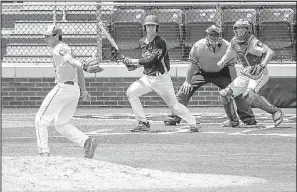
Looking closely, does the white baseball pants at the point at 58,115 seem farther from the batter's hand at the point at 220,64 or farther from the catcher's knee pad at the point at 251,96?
the catcher's knee pad at the point at 251,96

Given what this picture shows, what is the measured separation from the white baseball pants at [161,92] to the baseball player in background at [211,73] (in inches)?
55.0

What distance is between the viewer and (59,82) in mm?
11281

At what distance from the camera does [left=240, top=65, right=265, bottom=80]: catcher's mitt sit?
15032 millimetres

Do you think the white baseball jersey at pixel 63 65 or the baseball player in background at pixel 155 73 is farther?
the baseball player in background at pixel 155 73

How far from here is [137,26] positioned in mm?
20594

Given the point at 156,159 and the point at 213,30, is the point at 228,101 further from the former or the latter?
the point at 156,159

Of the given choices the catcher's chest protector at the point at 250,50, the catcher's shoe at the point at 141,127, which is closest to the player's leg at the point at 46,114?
the catcher's shoe at the point at 141,127

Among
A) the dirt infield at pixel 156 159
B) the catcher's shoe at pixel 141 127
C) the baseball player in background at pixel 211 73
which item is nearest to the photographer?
the dirt infield at pixel 156 159

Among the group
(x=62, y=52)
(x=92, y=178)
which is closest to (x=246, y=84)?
(x=62, y=52)

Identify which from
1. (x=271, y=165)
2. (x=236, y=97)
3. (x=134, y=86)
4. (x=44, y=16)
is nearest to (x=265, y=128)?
(x=236, y=97)

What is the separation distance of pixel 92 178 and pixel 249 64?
626 centimetres

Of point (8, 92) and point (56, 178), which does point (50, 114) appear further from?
point (8, 92)

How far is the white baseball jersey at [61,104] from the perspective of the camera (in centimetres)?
1104

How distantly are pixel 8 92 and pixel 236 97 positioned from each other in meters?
5.99
